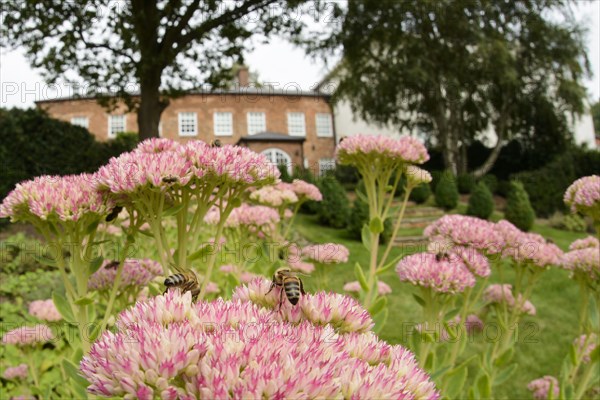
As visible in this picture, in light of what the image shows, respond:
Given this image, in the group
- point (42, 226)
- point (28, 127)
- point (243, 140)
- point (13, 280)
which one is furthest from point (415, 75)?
point (42, 226)

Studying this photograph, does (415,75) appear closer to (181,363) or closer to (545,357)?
(545,357)

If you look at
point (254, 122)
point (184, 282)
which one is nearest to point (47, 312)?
point (184, 282)

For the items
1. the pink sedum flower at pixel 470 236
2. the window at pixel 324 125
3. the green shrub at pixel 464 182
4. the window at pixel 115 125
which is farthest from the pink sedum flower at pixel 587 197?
the window at pixel 115 125

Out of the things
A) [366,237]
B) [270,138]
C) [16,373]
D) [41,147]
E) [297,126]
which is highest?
[297,126]

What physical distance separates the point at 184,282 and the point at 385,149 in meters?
1.63

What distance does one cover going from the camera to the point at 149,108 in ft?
36.9

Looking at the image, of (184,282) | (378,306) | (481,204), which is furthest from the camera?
(481,204)

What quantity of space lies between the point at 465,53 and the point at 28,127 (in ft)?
57.9

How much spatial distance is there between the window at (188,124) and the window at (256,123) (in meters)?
3.44

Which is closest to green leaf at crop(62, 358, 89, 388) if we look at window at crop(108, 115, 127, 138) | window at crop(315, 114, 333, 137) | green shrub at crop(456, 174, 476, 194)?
green shrub at crop(456, 174, 476, 194)

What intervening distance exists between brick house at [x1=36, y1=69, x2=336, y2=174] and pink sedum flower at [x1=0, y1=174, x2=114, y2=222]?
25755mm

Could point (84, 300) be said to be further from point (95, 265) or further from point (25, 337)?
point (25, 337)

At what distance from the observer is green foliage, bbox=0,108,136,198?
42.3ft

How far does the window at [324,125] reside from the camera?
30781 mm
